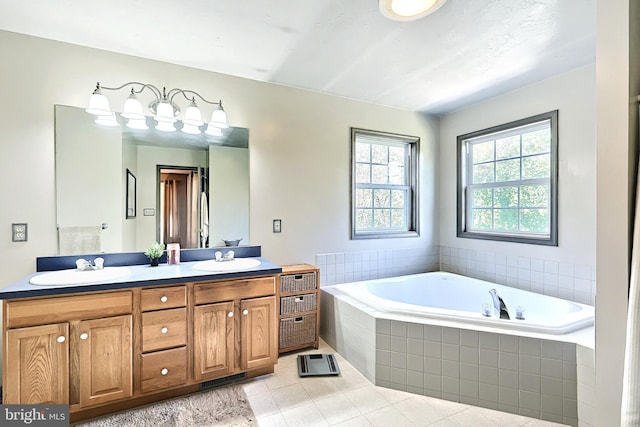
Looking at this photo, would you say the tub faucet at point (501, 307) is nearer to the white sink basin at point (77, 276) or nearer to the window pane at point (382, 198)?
the window pane at point (382, 198)

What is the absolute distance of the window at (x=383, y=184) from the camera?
3244 millimetres

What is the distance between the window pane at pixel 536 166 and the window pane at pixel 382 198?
53.1 inches

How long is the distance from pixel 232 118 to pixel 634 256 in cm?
266

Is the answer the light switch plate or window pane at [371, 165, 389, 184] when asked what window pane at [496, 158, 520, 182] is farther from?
the light switch plate

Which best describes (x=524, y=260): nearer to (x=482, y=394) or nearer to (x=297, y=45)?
(x=482, y=394)

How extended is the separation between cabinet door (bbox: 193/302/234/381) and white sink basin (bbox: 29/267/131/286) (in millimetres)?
556

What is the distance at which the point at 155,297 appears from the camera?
183 centimetres

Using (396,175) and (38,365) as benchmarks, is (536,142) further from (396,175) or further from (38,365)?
(38,365)

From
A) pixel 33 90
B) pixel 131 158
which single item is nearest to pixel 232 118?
pixel 131 158

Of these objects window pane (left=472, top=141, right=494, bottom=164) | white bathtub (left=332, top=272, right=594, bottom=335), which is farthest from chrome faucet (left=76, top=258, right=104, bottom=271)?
window pane (left=472, top=141, right=494, bottom=164)

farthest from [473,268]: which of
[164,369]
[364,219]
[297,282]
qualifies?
[164,369]

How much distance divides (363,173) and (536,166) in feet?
5.42

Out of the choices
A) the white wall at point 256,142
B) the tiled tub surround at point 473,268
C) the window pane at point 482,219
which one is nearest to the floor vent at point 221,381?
the white wall at point 256,142

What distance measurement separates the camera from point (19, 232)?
6.40ft
